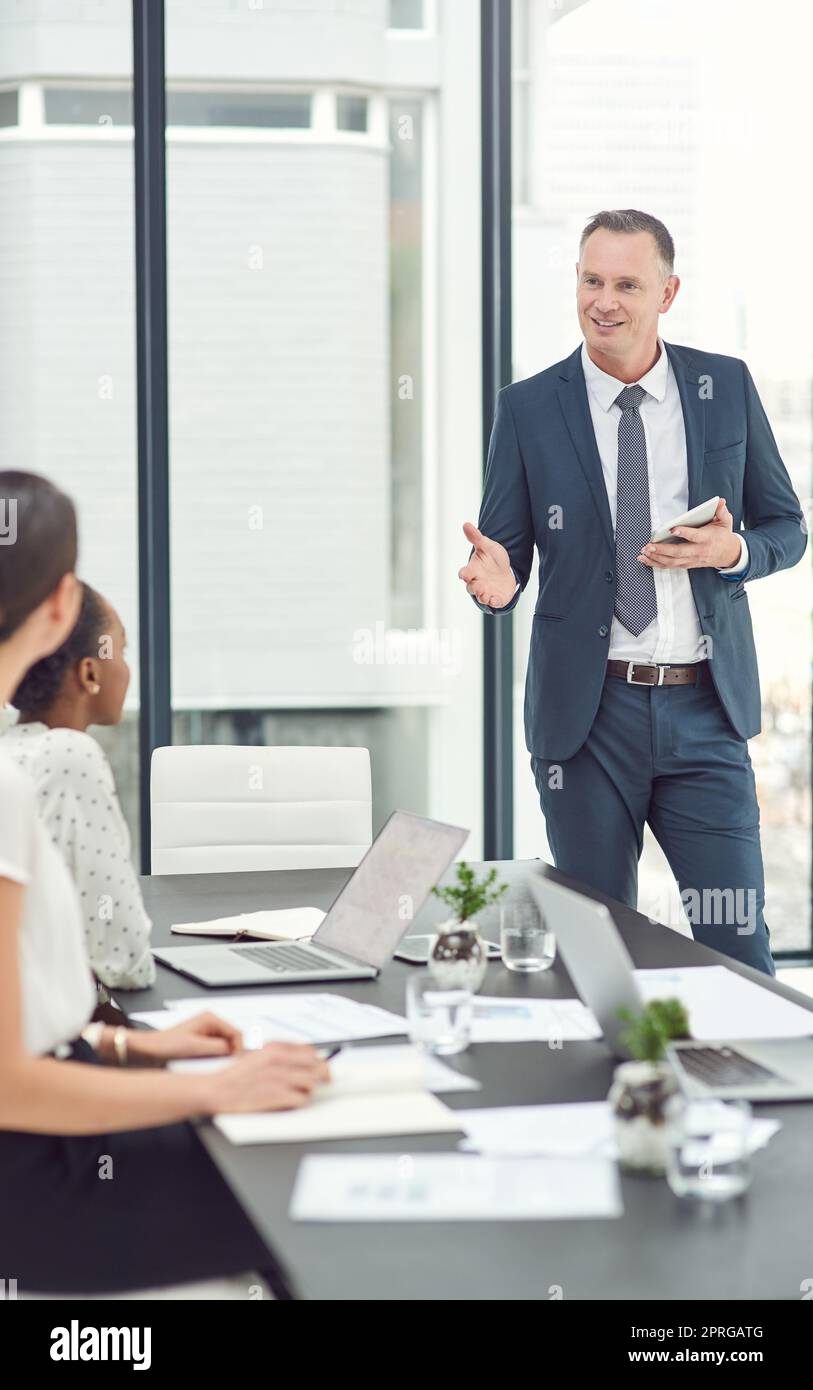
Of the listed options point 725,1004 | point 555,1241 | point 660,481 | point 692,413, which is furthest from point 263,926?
point 692,413

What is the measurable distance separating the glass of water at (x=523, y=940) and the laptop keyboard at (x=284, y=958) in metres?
0.24

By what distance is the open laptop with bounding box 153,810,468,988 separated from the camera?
6.93 feet

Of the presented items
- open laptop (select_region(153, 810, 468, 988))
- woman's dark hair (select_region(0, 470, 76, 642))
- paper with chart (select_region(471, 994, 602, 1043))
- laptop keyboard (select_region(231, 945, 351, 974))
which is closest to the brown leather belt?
open laptop (select_region(153, 810, 468, 988))

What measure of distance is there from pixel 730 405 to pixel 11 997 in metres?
2.31

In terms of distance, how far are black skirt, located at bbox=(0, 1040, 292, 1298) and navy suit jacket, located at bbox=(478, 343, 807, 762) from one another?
5.39ft

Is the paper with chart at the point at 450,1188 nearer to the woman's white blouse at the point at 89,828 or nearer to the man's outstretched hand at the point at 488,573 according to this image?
the woman's white blouse at the point at 89,828

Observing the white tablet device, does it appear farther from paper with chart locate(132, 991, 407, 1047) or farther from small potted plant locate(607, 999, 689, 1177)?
small potted plant locate(607, 999, 689, 1177)

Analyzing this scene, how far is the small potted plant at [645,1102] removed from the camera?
4.46 ft

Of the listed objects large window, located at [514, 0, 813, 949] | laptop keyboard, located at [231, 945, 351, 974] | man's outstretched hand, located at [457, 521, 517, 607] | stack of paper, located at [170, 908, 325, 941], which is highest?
large window, located at [514, 0, 813, 949]

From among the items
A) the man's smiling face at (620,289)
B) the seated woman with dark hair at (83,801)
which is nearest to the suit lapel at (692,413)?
the man's smiling face at (620,289)

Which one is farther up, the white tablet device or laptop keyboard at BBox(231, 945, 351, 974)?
the white tablet device

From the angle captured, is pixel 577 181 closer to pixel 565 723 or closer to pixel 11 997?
pixel 565 723
